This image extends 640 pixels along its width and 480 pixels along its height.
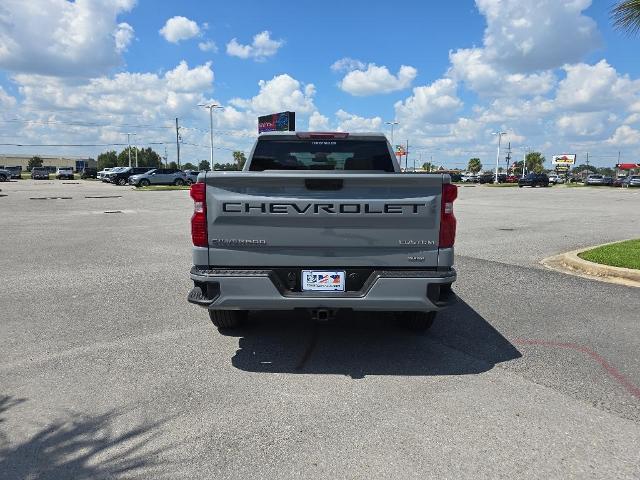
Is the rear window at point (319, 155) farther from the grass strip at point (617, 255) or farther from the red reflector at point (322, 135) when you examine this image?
the grass strip at point (617, 255)

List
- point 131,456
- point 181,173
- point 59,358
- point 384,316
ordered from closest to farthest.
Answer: point 131,456
point 59,358
point 384,316
point 181,173

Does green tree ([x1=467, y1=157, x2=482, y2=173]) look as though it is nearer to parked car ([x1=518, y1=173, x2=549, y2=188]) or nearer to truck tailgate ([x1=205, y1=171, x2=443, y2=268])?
parked car ([x1=518, y1=173, x2=549, y2=188])

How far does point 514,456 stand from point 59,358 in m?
3.70

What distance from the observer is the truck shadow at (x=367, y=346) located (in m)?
4.09

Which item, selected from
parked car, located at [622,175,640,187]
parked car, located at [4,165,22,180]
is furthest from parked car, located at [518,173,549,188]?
parked car, located at [4,165,22,180]

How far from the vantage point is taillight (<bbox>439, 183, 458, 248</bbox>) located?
381 centimetres

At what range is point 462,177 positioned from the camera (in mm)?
79875

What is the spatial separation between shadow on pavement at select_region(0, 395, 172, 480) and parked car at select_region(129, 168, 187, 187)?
137 feet

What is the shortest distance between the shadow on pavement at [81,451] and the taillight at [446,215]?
2.50 meters

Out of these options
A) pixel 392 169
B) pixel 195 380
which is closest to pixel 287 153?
pixel 392 169

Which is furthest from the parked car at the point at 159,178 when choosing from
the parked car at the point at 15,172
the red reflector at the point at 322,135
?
the red reflector at the point at 322,135

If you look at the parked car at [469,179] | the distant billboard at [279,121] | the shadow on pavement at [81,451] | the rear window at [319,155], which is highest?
the distant billboard at [279,121]

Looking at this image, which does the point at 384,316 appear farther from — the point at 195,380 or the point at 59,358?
the point at 59,358

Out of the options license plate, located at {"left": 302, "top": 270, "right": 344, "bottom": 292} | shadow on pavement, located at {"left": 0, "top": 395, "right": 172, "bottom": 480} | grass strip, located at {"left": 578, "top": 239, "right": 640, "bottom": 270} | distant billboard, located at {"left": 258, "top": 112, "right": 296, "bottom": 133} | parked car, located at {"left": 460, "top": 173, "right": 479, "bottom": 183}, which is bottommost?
shadow on pavement, located at {"left": 0, "top": 395, "right": 172, "bottom": 480}
